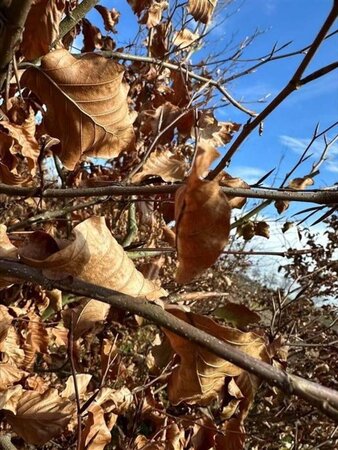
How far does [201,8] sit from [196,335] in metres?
1.03

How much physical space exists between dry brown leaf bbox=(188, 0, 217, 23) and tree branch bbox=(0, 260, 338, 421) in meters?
0.93

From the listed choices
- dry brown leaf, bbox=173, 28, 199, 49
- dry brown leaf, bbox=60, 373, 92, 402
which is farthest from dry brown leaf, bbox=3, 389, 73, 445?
dry brown leaf, bbox=173, 28, 199, 49

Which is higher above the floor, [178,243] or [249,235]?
[249,235]

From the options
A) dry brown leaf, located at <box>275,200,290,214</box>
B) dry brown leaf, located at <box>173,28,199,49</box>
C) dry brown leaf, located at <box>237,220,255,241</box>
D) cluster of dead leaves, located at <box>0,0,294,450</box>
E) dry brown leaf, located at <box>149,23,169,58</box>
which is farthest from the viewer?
dry brown leaf, located at <box>173,28,199,49</box>

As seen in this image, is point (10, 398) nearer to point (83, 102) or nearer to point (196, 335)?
point (83, 102)

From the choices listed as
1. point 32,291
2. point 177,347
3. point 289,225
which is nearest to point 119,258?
point 177,347

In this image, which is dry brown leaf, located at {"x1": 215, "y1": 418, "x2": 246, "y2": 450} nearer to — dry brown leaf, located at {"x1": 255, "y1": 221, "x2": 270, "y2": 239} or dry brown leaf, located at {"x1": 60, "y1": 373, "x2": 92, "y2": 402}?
dry brown leaf, located at {"x1": 60, "y1": 373, "x2": 92, "y2": 402}

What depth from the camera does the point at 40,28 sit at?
2.65 feet

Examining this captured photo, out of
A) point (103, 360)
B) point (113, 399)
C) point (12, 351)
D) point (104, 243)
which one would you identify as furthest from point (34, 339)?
point (104, 243)

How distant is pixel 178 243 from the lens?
0.48 m

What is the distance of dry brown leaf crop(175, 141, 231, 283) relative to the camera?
A: 418mm

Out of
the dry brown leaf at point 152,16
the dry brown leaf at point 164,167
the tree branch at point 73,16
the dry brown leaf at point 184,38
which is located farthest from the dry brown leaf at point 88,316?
the dry brown leaf at point 184,38

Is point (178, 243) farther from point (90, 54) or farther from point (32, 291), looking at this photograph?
point (32, 291)

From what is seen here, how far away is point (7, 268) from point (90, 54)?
1.27ft
